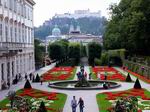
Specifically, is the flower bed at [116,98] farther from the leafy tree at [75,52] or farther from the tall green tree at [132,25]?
the leafy tree at [75,52]

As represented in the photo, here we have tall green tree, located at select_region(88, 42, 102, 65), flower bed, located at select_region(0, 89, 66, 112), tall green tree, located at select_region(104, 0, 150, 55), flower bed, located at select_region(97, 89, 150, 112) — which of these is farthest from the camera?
tall green tree, located at select_region(88, 42, 102, 65)

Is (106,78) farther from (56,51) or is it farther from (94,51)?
(56,51)

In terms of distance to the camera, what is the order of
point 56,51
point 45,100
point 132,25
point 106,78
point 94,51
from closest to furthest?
point 45,100 → point 106,78 → point 132,25 → point 94,51 → point 56,51

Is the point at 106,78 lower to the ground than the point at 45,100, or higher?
higher

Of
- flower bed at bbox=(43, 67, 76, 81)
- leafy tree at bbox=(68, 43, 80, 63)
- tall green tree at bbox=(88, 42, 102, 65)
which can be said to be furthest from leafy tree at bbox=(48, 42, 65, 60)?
flower bed at bbox=(43, 67, 76, 81)

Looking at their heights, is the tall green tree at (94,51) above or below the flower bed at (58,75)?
above

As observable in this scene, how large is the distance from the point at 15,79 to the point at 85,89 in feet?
42.8

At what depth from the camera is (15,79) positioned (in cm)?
5447

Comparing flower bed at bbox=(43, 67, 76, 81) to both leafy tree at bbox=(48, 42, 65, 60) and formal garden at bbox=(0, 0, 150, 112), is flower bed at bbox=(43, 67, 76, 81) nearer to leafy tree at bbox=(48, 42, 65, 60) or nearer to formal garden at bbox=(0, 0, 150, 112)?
formal garden at bbox=(0, 0, 150, 112)

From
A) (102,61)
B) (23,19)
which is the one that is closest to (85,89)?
(23,19)

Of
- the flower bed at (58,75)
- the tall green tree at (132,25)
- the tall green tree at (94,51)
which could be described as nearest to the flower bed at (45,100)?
the flower bed at (58,75)

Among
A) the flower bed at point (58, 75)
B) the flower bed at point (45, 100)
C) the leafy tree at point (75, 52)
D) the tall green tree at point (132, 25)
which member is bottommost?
the flower bed at point (45, 100)

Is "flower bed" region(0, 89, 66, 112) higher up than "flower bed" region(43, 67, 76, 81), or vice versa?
"flower bed" region(43, 67, 76, 81)

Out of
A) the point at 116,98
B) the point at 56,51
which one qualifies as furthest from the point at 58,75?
the point at 56,51
